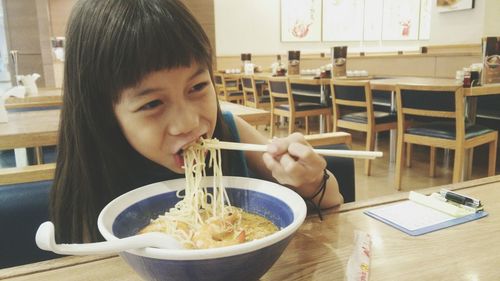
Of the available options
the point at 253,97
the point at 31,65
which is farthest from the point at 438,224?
the point at 31,65

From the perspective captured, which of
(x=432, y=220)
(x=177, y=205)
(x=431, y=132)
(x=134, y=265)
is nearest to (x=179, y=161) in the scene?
(x=177, y=205)

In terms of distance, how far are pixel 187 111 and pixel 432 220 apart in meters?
0.52

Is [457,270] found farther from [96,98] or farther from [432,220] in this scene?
[96,98]

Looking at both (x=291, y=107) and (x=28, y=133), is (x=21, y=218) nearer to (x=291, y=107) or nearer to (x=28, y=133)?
(x=28, y=133)

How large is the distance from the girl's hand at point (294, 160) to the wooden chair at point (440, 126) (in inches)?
98.3

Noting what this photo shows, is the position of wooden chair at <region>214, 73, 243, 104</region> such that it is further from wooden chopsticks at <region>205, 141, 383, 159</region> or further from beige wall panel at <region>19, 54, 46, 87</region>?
wooden chopsticks at <region>205, 141, 383, 159</region>

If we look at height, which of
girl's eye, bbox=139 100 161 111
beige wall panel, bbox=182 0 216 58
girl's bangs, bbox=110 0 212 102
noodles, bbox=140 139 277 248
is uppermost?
beige wall panel, bbox=182 0 216 58

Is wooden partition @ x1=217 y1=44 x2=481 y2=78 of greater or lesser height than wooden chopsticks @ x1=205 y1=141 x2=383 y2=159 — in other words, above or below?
above

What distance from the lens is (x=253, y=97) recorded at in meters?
6.21

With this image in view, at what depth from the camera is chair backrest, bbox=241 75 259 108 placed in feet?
19.2

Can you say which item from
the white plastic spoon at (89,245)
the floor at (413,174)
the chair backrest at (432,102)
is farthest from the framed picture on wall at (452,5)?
the white plastic spoon at (89,245)

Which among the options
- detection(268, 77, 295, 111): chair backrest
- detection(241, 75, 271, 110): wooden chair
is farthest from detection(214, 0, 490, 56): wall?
detection(268, 77, 295, 111): chair backrest

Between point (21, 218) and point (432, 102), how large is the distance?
9.37 ft

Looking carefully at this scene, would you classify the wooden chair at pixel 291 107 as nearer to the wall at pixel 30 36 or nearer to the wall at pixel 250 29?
the wall at pixel 30 36
